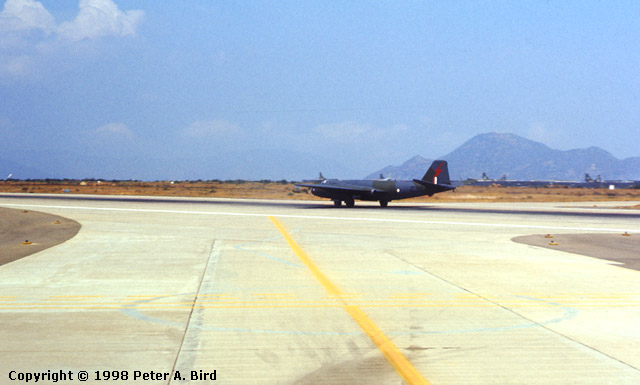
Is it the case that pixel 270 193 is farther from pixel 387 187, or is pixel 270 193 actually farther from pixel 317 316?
pixel 317 316

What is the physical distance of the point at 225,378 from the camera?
6457mm

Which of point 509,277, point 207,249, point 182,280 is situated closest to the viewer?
point 182,280

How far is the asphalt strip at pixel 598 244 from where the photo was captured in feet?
60.6

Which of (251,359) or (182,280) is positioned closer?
(251,359)

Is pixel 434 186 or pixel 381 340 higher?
pixel 434 186

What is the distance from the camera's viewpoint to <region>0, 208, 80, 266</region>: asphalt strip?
60.9 ft

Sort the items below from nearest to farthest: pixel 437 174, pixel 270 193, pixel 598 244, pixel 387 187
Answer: pixel 598 244, pixel 387 187, pixel 437 174, pixel 270 193

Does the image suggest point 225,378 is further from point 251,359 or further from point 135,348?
point 135,348

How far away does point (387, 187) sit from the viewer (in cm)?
4806

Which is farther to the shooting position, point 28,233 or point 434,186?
point 434,186

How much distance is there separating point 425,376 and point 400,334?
184cm

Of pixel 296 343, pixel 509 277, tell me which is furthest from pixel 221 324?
pixel 509 277

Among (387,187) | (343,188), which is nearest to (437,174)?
(387,187)

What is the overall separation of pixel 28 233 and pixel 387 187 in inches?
1147
